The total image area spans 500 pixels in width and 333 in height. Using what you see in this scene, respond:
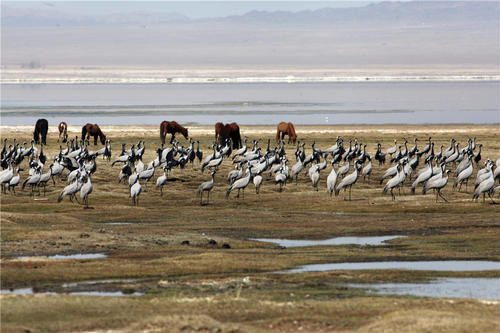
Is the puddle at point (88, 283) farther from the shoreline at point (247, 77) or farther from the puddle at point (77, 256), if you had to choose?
the shoreline at point (247, 77)

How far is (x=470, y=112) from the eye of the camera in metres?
84.2

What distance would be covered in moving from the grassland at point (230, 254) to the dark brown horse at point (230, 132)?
31.9 feet

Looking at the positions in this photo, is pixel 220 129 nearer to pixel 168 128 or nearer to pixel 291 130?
pixel 168 128

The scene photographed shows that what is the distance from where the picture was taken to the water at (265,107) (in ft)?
252

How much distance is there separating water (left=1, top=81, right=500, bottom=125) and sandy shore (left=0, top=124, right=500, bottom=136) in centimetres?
549

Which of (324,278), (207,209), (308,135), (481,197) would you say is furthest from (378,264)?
(308,135)

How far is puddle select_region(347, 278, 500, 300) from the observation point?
18.1m

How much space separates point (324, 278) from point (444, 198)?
15069mm

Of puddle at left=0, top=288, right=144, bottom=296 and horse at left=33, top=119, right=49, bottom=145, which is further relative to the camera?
horse at left=33, top=119, right=49, bottom=145

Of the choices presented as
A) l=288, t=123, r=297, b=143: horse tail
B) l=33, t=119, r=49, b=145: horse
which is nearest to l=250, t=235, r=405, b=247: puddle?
l=288, t=123, r=297, b=143: horse tail

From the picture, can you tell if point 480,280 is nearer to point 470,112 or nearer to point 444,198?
point 444,198

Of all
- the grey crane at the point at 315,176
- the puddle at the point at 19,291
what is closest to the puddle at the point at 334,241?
the puddle at the point at 19,291

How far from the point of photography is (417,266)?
69.9 feet

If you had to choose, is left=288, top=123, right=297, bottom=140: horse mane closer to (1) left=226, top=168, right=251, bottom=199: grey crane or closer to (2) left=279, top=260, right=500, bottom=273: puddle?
(1) left=226, top=168, right=251, bottom=199: grey crane
